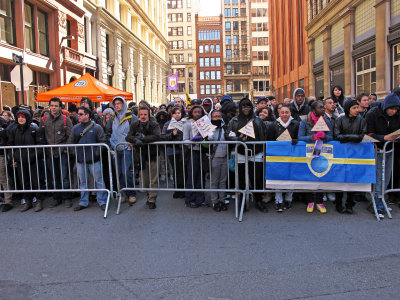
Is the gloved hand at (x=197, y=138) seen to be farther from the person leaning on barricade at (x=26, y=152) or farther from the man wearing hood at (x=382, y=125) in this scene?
the person leaning on barricade at (x=26, y=152)

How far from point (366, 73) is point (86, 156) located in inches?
726

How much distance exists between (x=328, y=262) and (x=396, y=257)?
2.81ft

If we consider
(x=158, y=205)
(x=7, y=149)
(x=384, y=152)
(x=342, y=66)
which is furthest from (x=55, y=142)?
(x=342, y=66)

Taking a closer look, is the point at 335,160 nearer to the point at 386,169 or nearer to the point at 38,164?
the point at 386,169

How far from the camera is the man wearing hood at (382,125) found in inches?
236

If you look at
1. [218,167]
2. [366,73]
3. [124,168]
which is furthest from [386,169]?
[366,73]

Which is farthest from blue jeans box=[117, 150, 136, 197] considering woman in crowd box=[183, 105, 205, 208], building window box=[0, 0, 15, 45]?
building window box=[0, 0, 15, 45]

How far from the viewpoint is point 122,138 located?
24.3 ft

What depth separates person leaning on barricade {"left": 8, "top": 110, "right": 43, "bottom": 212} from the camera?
6.93 metres

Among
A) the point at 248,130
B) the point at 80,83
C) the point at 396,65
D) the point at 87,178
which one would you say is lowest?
the point at 87,178

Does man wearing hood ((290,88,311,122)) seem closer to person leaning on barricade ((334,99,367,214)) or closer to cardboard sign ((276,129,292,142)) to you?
person leaning on barricade ((334,99,367,214))

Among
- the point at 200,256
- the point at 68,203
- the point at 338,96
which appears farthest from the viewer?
the point at 338,96

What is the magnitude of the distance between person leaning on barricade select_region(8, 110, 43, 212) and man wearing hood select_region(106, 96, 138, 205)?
4.78 ft

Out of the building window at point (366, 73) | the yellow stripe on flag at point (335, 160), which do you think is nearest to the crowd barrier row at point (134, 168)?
the yellow stripe on flag at point (335, 160)
